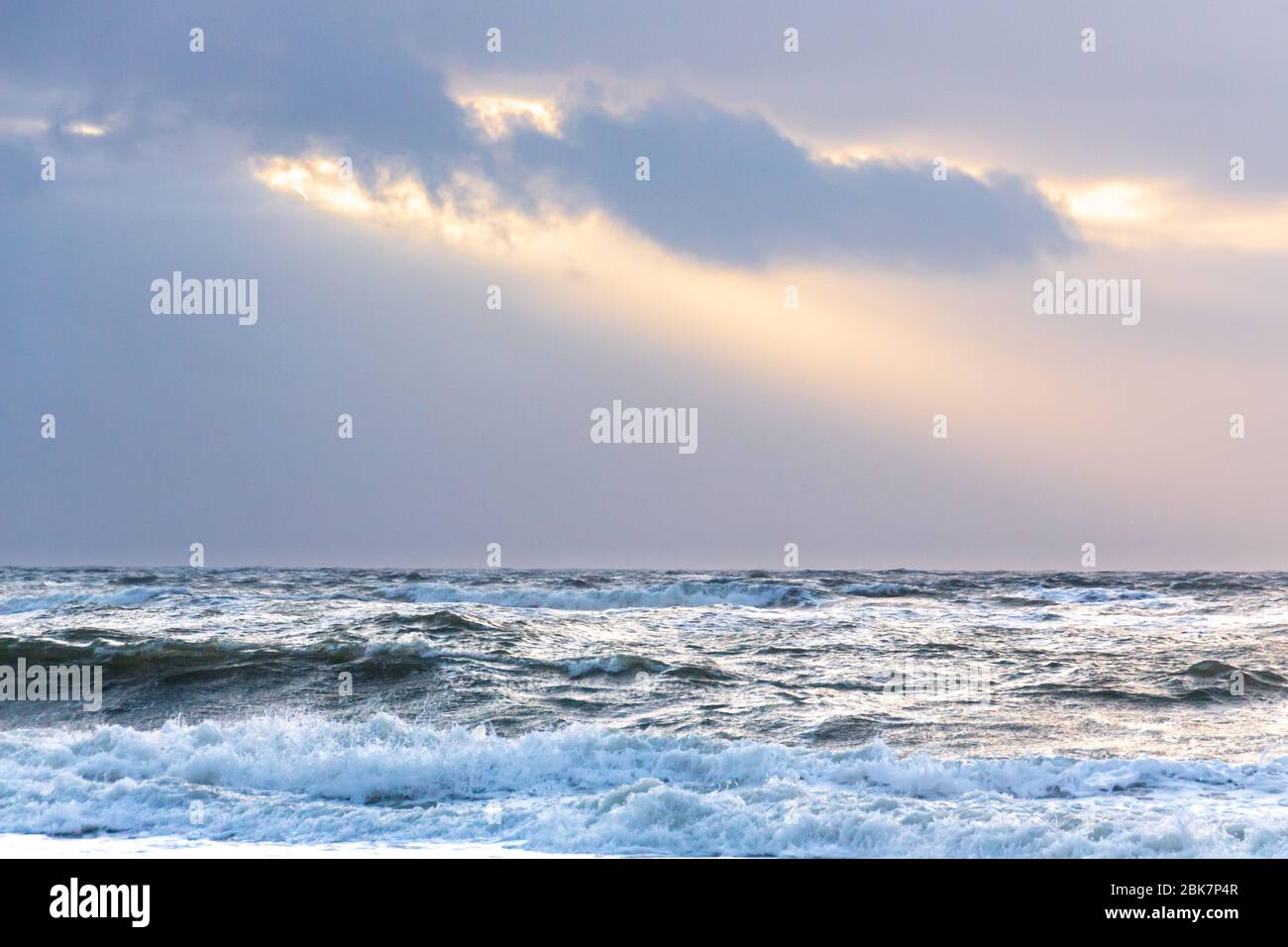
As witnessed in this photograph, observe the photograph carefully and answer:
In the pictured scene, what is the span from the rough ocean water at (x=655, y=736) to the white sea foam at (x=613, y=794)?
0.10 feet

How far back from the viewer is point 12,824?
9.10 metres

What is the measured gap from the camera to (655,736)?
37.6 ft

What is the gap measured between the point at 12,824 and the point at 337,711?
537 cm

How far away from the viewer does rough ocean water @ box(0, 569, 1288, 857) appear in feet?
28.6

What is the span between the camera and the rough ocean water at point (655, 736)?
28.6 feet

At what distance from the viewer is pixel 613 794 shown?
9297 mm

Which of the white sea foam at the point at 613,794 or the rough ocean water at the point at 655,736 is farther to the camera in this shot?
the rough ocean water at the point at 655,736

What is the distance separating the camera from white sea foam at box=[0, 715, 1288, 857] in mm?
8391

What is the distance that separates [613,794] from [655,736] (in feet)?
7.21

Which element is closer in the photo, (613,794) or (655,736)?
(613,794)

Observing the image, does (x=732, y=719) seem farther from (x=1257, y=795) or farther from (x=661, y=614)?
(x=661, y=614)

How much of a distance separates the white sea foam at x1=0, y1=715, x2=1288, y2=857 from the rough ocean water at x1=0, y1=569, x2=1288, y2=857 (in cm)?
3

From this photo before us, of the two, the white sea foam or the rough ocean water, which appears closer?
the white sea foam
